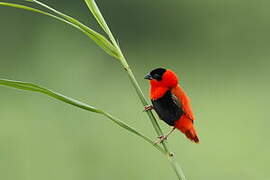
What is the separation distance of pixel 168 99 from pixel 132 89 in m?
2.62

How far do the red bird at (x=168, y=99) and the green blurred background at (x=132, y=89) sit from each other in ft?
5.30

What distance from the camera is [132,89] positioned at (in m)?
3.92

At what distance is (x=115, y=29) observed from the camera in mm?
4582

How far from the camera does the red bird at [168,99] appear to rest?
1.30 metres

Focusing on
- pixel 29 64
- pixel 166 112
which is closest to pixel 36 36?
pixel 29 64

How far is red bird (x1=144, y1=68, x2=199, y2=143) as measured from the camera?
1298 mm

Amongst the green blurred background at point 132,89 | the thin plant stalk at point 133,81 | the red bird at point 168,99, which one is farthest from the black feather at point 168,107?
the green blurred background at point 132,89

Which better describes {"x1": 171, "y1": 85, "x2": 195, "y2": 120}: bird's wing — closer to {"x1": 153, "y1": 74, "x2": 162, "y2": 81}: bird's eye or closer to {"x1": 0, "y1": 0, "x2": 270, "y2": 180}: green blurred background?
{"x1": 153, "y1": 74, "x2": 162, "y2": 81}: bird's eye

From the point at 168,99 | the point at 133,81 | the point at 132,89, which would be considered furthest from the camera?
the point at 132,89

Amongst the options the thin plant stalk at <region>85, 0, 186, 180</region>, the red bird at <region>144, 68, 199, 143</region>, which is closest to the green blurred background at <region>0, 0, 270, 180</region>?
the red bird at <region>144, 68, 199, 143</region>

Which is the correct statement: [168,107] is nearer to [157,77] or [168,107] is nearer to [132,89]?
[157,77]

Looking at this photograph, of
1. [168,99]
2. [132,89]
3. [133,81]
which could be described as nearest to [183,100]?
[168,99]

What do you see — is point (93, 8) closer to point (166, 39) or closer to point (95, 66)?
point (95, 66)

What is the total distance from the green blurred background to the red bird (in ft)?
5.30
